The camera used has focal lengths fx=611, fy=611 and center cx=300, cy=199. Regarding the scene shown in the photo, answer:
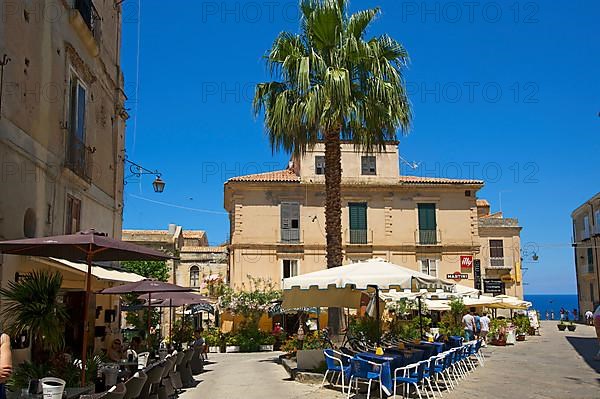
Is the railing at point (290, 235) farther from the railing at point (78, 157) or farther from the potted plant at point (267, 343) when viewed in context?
the railing at point (78, 157)

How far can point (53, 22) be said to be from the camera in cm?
1290

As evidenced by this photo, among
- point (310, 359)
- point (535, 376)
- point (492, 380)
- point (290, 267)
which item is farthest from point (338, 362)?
point (290, 267)

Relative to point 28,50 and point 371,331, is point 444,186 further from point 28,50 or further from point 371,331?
point 28,50

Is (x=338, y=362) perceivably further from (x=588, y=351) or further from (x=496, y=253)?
(x=496, y=253)

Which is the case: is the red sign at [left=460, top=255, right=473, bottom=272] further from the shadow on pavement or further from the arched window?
the arched window

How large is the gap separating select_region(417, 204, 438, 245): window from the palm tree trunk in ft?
63.6

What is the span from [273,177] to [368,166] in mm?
5748

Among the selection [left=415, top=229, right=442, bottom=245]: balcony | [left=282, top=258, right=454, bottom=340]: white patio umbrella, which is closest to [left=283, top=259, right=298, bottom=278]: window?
[left=415, top=229, right=442, bottom=245]: balcony

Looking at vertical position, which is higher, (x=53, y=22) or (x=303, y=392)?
(x=53, y=22)

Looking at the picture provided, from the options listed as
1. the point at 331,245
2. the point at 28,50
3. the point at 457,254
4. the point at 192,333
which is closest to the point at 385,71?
the point at 331,245

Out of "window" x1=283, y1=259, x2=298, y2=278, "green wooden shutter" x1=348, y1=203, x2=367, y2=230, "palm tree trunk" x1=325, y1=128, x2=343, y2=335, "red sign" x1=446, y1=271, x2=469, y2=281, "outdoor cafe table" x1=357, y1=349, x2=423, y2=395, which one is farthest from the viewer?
"red sign" x1=446, y1=271, x2=469, y2=281

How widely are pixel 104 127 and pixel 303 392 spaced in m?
9.58

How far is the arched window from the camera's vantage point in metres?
35.9

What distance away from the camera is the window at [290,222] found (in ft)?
115
